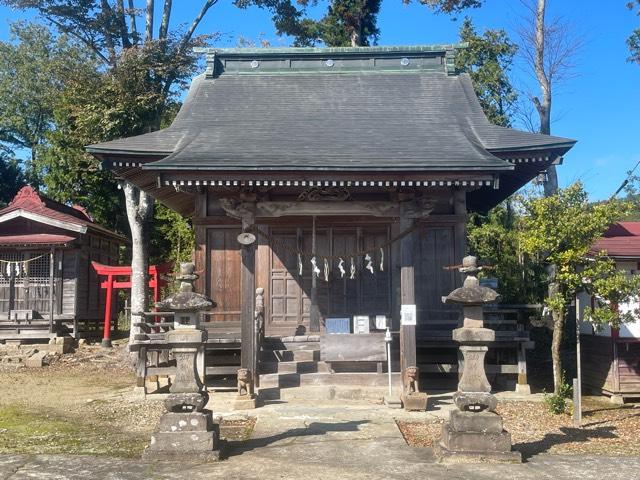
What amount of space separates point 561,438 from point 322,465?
12.2 feet

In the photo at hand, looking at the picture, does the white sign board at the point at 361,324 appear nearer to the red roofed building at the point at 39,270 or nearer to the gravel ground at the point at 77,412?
the gravel ground at the point at 77,412

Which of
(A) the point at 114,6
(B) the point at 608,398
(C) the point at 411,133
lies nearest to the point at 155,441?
(C) the point at 411,133

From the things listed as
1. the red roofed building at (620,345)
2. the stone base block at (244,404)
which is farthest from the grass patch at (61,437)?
the red roofed building at (620,345)

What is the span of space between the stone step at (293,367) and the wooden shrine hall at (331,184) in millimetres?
25

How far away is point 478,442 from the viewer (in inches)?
282

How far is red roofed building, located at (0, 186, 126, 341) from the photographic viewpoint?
19.7m

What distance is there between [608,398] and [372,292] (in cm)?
527

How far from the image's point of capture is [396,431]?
340 inches

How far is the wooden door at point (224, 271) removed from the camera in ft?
44.9

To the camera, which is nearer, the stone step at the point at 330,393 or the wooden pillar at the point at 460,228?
the stone step at the point at 330,393

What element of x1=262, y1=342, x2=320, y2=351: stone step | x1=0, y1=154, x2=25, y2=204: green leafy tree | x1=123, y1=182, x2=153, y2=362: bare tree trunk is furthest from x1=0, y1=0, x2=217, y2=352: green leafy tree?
x1=0, y1=154, x2=25, y2=204: green leafy tree

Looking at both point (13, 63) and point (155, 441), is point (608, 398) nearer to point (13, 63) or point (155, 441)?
point (155, 441)

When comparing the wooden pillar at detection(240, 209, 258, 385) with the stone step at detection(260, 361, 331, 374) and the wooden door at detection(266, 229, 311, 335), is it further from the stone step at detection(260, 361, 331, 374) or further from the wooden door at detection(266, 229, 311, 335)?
the wooden door at detection(266, 229, 311, 335)

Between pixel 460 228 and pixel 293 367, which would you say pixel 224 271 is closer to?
pixel 293 367
